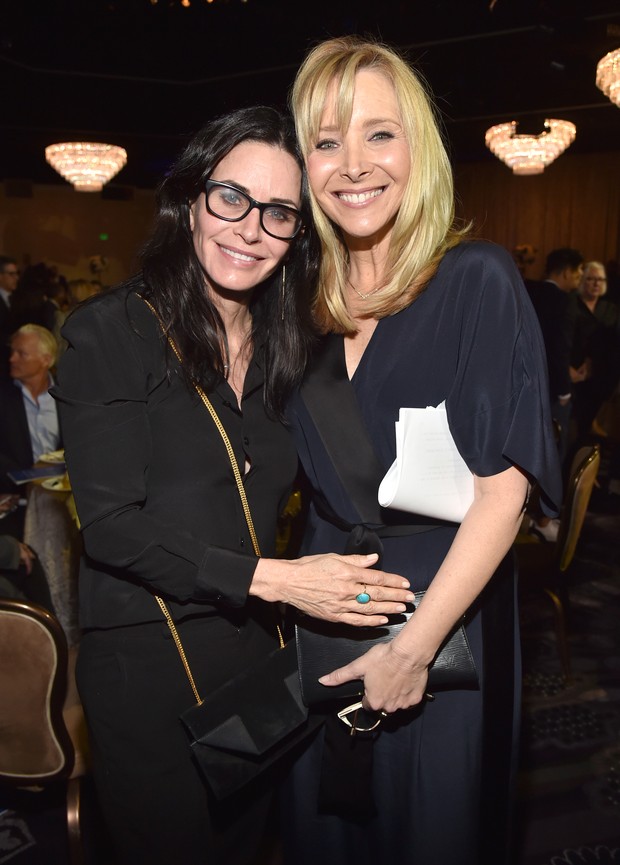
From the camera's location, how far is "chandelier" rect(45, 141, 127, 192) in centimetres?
966

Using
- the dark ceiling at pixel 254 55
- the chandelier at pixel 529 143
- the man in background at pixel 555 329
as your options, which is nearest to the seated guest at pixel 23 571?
the man in background at pixel 555 329

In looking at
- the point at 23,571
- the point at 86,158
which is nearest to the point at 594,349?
the point at 23,571

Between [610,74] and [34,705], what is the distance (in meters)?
6.65

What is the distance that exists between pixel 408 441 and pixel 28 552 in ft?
6.70

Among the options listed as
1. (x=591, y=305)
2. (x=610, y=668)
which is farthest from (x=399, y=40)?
(x=610, y=668)

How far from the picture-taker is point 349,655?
136 centimetres

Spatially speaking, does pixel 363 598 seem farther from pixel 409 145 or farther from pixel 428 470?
pixel 409 145

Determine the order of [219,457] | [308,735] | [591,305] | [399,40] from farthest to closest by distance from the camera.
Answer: [591,305] < [399,40] < [308,735] < [219,457]

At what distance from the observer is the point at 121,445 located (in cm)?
126

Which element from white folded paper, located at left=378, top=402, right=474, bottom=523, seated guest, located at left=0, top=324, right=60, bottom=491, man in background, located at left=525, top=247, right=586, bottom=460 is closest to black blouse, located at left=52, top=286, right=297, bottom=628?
white folded paper, located at left=378, top=402, right=474, bottom=523

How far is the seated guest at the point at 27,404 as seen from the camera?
348 centimetres

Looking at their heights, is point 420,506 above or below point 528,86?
below

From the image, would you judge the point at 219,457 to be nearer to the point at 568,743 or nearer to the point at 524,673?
the point at 568,743

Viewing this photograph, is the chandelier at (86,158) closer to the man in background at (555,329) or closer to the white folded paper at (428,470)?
the man in background at (555,329)
